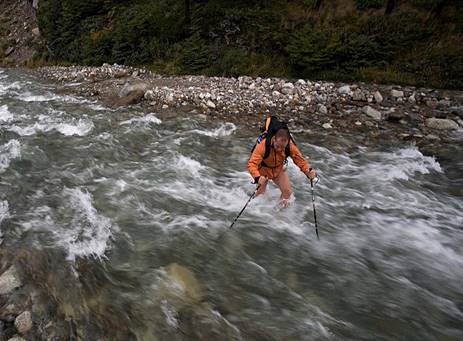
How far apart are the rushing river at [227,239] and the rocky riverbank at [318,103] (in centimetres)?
116

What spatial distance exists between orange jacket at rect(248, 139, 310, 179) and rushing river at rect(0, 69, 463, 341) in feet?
3.32

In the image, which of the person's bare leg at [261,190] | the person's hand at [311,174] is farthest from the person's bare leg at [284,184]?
the person's hand at [311,174]

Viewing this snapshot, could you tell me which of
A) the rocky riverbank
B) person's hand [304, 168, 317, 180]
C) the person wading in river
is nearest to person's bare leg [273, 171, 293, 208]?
the person wading in river

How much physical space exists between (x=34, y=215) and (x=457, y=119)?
39.7 feet

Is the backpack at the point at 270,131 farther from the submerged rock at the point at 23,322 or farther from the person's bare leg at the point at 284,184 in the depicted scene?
the submerged rock at the point at 23,322

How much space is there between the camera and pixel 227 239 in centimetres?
582

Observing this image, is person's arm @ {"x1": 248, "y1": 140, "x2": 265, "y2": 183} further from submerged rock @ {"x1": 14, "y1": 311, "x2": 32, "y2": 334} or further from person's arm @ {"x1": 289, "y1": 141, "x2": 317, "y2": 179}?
submerged rock @ {"x1": 14, "y1": 311, "x2": 32, "y2": 334}

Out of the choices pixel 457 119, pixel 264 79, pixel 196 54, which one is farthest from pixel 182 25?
pixel 457 119

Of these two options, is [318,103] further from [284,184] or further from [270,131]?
[270,131]

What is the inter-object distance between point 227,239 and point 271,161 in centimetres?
166

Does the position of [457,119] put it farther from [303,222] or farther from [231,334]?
[231,334]

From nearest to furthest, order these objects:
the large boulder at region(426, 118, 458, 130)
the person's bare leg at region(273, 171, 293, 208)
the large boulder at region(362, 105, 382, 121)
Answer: the person's bare leg at region(273, 171, 293, 208), the large boulder at region(426, 118, 458, 130), the large boulder at region(362, 105, 382, 121)

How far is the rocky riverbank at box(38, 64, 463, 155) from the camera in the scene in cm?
1000

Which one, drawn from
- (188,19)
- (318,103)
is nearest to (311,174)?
(318,103)
